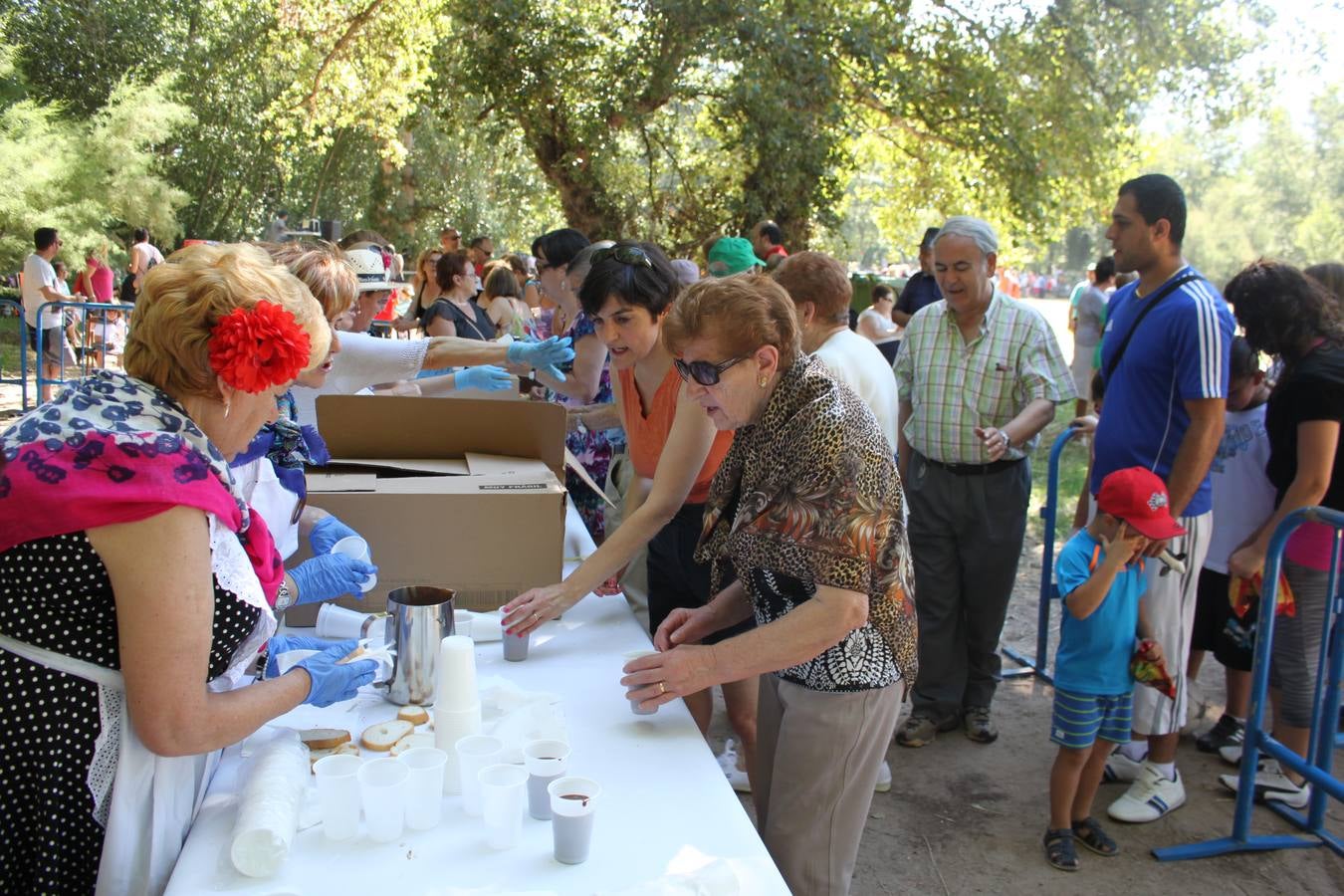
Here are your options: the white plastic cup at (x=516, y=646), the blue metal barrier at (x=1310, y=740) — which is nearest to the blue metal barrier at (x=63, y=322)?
the white plastic cup at (x=516, y=646)

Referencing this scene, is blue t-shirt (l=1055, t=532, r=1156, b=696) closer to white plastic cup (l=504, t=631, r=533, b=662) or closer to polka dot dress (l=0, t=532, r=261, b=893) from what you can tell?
white plastic cup (l=504, t=631, r=533, b=662)

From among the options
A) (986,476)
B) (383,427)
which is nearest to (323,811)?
(383,427)

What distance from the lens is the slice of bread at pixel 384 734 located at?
1608 millimetres

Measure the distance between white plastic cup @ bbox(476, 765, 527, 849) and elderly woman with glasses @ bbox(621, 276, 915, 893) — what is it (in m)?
0.37

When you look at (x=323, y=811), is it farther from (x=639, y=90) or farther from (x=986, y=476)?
(x=639, y=90)

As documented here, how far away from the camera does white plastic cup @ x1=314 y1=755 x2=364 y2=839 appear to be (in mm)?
1334

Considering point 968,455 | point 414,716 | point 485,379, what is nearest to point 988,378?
point 968,455

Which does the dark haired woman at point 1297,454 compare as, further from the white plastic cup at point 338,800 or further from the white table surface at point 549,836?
the white plastic cup at point 338,800

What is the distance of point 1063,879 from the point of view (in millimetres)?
2730

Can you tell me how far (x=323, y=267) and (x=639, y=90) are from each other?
730cm

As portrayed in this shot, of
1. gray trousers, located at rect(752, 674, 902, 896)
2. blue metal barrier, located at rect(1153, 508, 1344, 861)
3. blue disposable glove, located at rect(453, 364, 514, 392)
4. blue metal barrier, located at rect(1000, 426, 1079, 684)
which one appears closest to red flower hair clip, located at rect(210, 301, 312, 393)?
gray trousers, located at rect(752, 674, 902, 896)

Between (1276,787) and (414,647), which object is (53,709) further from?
(1276,787)

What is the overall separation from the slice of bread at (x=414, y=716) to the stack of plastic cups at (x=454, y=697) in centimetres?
13

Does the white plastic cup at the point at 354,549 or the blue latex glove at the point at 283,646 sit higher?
the white plastic cup at the point at 354,549
